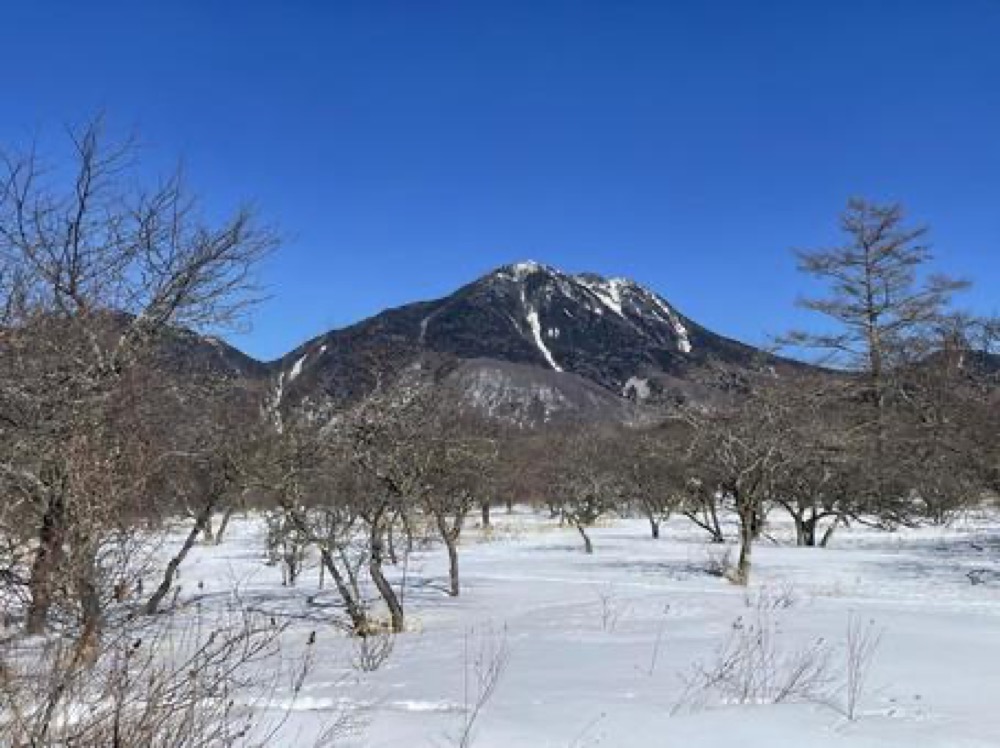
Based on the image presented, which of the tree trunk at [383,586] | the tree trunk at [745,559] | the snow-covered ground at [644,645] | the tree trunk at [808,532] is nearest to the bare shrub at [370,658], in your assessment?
the snow-covered ground at [644,645]

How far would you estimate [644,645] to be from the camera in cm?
1065

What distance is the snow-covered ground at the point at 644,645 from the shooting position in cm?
625

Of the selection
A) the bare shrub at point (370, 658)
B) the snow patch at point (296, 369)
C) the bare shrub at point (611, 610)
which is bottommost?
the bare shrub at point (370, 658)

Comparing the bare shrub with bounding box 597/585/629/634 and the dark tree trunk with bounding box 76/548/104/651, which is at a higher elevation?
the dark tree trunk with bounding box 76/548/104/651

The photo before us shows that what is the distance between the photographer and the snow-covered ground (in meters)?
6.25

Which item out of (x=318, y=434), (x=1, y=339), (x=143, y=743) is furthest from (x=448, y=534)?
(x=143, y=743)

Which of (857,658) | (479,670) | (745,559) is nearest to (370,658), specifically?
(479,670)

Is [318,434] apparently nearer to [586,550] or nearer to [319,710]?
[319,710]

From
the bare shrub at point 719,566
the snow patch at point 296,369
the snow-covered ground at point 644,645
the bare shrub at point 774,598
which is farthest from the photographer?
the bare shrub at point 719,566

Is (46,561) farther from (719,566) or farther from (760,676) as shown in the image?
(719,566)

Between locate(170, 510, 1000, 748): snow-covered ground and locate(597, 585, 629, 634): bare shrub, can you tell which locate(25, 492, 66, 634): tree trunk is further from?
locate(597, 585, 629, 634): bare shrub

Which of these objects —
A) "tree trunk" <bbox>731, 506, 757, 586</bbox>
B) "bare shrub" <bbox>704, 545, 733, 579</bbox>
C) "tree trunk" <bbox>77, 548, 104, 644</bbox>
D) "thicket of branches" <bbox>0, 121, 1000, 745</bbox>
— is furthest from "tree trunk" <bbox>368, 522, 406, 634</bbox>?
"bare shrub" <bbox>704, 545, 733, 579</bbox>

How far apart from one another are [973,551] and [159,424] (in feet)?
65.7

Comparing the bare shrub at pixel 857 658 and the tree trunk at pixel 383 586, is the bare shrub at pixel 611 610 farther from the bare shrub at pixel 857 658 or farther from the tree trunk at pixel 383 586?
the bare shrub at pixel 857 658
